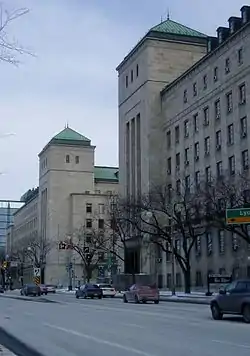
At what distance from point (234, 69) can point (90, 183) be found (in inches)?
3056

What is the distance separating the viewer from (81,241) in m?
114

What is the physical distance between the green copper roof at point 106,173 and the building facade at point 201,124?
53.8m

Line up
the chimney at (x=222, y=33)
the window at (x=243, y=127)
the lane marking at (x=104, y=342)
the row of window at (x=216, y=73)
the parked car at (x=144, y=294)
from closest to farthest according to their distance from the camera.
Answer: the lane marking at (x=104, y=342)
the parked car at (x=144, y=294)
the window at (x=243, y=127)
the row of window at (x=216, y=73)
the chimney at (x=222, y=33)

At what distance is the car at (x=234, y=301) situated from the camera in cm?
2231

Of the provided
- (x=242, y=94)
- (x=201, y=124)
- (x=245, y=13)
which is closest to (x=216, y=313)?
(x=242, y=94)

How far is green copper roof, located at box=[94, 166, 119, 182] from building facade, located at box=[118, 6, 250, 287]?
5384 centimetres

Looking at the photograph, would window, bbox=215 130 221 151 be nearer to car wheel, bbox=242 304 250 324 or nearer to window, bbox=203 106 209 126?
window, bbox=203 106 209 126

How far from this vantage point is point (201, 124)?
72.6 metres

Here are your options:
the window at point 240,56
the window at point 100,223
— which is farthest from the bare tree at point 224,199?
the window at point 100,223

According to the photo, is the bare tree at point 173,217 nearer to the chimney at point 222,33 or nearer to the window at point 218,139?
the window at point 218,139

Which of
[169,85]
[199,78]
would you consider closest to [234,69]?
[199,78]

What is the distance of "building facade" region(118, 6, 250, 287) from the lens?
64.2 metres

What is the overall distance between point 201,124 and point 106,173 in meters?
81.2

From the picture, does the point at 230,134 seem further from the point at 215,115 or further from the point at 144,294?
the point at 144,294
